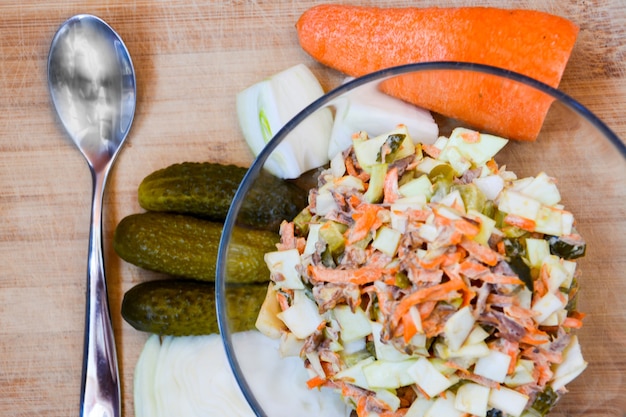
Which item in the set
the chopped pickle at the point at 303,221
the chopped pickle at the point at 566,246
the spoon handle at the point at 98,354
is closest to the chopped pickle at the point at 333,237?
the chopped pickle at the point at 303,221

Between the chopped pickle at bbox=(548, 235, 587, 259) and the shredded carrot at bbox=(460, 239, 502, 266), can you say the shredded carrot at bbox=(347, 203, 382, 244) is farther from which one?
the chopped pickle at bbox=(548, 235, 587, 259)

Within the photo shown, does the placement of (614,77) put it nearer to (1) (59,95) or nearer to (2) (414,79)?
(2) (414,79)

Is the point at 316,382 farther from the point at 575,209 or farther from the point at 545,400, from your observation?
the point at 575,209

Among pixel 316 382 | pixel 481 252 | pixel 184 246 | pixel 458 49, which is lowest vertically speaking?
pixel 316 382

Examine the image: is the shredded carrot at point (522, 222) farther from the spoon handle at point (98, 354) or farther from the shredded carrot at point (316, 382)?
the spoon handle at point (98, 354)

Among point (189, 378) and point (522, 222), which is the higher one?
point (522, 222)

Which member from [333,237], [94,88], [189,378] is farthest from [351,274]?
[94,88]

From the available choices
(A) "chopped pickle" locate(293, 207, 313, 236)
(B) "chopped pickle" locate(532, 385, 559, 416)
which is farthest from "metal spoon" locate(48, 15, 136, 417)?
(B) "chopped pickle" locate(532, 385, 559, 416)

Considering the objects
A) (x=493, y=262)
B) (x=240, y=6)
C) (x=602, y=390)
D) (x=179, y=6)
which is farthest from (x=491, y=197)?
(x=179, y=6)
